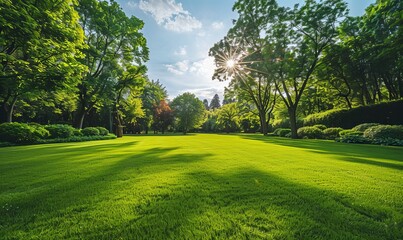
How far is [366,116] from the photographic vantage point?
54.4 ft

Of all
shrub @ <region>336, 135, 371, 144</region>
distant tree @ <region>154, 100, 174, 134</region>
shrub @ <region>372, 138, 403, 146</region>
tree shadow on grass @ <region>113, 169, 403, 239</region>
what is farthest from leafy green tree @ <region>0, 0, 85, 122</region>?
distant tree @ <region>154, 100, 174, 134</region>

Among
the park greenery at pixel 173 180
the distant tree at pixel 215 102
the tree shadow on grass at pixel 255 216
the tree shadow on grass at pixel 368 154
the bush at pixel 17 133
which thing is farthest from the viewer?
the distant tree at pixel 215 102

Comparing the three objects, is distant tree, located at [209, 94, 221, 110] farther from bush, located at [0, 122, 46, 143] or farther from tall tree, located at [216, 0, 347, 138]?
bush, located at [0, 122, 46, 143]

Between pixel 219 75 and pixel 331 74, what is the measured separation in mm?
13420

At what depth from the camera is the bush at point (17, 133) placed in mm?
11727

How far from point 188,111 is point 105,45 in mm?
26319

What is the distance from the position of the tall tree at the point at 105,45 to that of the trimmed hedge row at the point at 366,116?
905 inches

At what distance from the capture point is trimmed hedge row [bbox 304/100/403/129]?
577 inches

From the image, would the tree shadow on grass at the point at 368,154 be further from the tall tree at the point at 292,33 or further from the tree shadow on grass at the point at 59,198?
the tall tree at the point at 292,33

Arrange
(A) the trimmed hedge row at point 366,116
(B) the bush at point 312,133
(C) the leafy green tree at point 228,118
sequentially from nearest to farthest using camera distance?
1. (A) the trimmed hedge row at point 366,116
2. (B) the bush at point 312,133
3. (C) the leafy green tree at point 228,118

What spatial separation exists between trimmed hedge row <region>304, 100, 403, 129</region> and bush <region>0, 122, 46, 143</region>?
26.5 m

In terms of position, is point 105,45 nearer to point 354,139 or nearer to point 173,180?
point 173,180

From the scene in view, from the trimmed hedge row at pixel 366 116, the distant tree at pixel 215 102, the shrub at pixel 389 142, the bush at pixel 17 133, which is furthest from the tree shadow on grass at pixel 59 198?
the distant tree at pixel 215 102

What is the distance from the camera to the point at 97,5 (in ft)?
62.6
